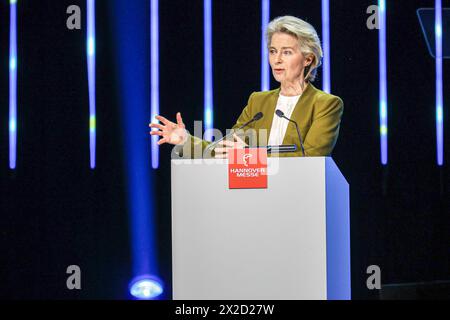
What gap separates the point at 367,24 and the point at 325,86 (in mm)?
429

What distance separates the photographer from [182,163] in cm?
251

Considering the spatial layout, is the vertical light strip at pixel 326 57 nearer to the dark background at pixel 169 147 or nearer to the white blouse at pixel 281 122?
the dark background at pixel 169 147

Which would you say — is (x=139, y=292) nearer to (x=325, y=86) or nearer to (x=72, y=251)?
(x=72, y=251)

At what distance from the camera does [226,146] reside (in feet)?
9.09

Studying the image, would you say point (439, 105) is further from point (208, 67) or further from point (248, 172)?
point (248, 172)

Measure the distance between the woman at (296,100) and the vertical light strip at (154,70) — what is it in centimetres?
83

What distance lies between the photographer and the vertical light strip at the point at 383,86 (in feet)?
13.8

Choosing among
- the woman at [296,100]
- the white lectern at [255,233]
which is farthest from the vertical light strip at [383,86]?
the white lectern at [255,233]

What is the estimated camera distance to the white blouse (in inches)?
133

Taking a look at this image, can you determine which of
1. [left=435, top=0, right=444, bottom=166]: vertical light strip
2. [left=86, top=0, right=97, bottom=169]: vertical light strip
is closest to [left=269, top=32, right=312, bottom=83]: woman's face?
[left=435, top=0, right=444, bottom=166]: vertical light strip

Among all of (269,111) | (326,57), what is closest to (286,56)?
(269,111)

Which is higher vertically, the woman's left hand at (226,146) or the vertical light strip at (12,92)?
the vertical light strip at (12,92)

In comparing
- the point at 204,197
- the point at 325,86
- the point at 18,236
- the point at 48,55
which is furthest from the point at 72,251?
the point at 204,197

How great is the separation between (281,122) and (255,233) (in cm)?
107
